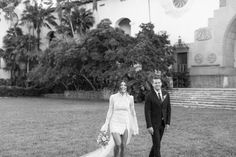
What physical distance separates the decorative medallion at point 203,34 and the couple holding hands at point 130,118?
20252 millimetres

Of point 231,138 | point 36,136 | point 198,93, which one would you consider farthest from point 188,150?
point 198,93

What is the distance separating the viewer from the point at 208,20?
83.3 feet

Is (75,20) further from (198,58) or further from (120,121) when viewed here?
(120,121)

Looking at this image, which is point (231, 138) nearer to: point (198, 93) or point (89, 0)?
point (198, 93)

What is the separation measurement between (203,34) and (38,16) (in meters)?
16.9

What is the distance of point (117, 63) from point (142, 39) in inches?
89.5

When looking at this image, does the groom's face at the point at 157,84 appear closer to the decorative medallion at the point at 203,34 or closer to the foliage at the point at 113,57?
the foliage at the point at 113,57

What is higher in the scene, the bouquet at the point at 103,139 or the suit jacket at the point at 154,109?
the suit jacket at the point at 154,109

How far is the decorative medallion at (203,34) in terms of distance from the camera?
25.4m

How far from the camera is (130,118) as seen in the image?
6.40 meters

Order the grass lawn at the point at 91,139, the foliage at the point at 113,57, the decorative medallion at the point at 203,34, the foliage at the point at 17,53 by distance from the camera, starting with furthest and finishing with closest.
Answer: the foliage at the point at 17,53, the decorative medallion at the point at 203,34, the foliage at the point at 113,57, the grass lawn at the point at 91,139

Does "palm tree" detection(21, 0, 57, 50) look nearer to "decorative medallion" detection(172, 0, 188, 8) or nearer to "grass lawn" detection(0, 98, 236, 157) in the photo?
"decorative medallion" detection(172, 0, 188, 8)

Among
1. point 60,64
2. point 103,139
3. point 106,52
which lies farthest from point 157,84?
point 60,64

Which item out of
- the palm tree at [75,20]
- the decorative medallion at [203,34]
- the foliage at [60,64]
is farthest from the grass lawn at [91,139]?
the palm tree at [75,20]
